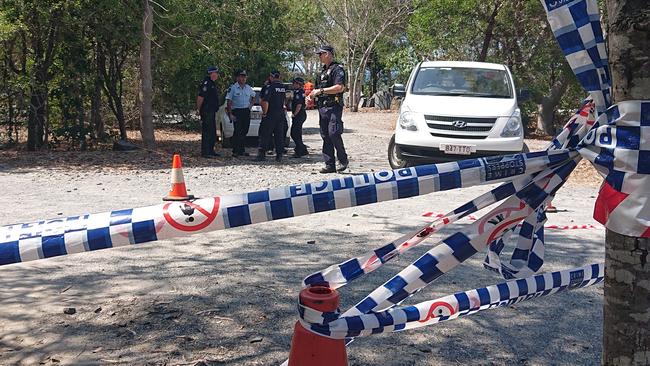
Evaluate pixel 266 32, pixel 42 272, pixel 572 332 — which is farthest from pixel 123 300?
pixel 266 32

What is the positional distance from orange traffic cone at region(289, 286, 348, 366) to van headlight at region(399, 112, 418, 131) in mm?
7896

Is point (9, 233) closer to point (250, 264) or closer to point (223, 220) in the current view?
point (223, 220)

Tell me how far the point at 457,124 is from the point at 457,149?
42cm

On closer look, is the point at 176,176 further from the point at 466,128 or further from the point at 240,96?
the point at 240,96

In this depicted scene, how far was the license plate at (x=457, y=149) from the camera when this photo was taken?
395 inches

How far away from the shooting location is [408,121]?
10445 mm

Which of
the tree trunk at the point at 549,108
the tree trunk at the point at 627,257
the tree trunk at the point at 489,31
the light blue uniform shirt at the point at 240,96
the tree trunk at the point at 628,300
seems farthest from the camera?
the tree trunk at the point at 549,108

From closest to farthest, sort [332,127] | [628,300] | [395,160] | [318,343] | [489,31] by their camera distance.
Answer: [628,300], [318,343], [332,127], [395,160], [489,31]

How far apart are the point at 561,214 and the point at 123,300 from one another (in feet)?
18.2

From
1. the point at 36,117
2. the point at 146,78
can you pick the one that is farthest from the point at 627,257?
the point at 36,117

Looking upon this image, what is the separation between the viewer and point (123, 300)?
14.3 ft

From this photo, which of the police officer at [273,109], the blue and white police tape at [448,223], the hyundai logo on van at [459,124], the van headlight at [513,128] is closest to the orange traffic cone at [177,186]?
the hyundai logo on van at [459,124]

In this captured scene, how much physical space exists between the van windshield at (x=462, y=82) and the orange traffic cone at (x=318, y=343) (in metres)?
8.78

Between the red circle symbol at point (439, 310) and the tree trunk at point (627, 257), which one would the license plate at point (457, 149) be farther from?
the tree trunk at point (627, 257)
